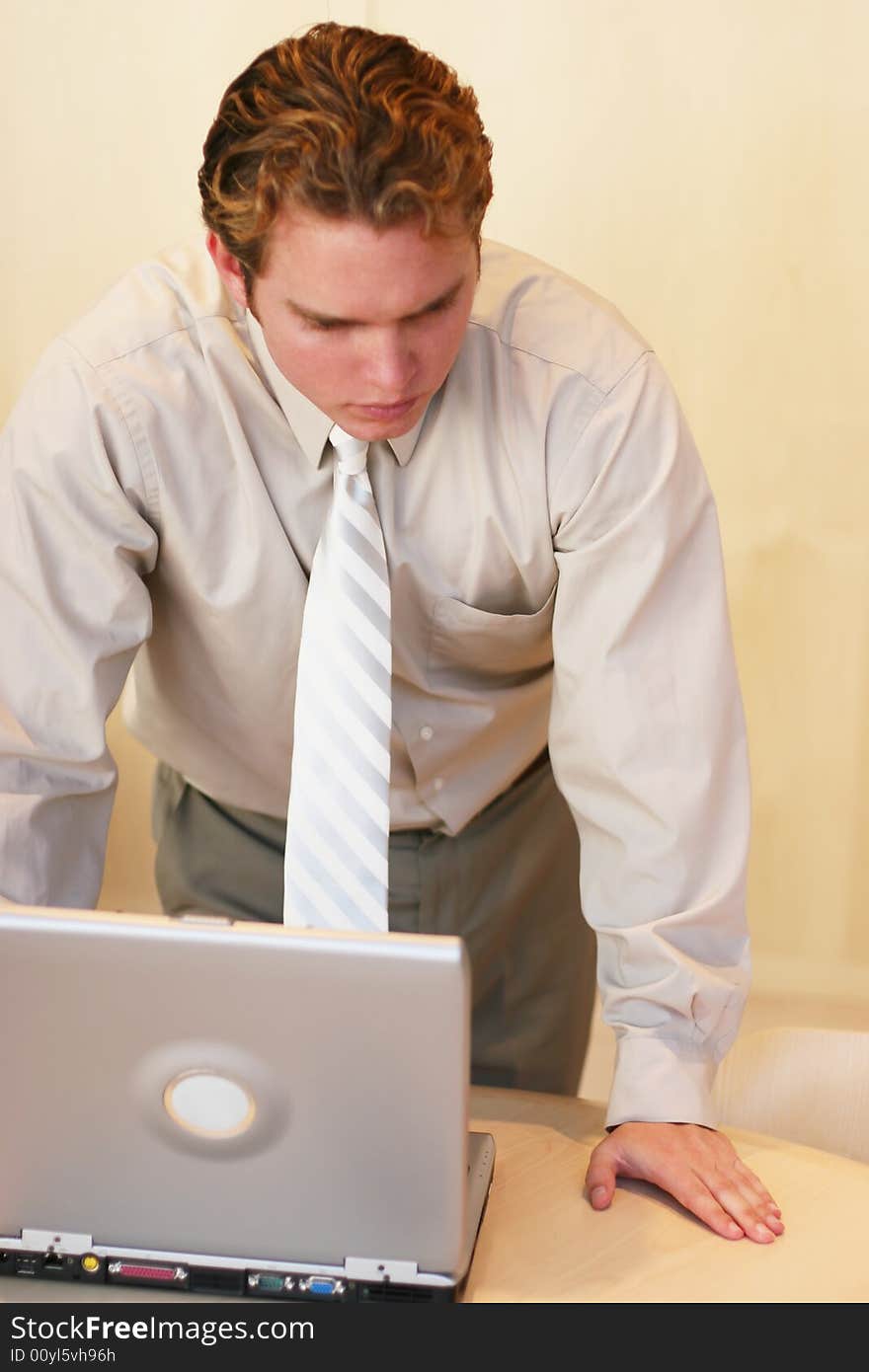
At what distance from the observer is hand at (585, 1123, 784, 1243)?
126 centimetres

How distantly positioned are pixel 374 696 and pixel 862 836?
1941 mm

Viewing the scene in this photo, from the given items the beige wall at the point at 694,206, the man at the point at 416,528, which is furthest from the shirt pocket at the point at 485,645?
the beige wall at the point at 694,206

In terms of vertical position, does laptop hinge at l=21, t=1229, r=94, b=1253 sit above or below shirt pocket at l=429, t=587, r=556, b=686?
below

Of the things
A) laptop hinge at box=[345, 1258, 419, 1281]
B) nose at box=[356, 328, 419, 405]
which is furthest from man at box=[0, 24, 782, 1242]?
laptop hinge at box=[345, 1258, 419, 1281]

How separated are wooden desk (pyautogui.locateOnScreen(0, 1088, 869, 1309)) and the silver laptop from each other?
0.05m

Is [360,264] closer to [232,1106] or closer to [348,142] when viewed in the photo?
[348,142]

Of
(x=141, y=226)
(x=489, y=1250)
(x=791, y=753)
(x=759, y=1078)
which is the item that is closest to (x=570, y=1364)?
(x=489, y=1250)

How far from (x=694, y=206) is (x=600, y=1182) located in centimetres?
201

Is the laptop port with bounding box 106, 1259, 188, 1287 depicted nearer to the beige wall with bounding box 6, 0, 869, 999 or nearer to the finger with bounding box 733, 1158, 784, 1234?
the finger with bounding box 733, 1158, 784, 1234

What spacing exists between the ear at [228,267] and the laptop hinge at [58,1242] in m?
0.78

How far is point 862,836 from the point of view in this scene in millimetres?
3133

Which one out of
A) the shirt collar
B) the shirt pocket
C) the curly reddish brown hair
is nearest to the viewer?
the curly reddish brown hair

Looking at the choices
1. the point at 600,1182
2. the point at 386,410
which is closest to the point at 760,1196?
the point at 600,1182

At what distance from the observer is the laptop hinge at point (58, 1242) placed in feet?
3.73
